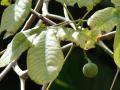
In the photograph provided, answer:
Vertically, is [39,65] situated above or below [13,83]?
above

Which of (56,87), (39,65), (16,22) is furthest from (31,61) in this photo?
(56,87)

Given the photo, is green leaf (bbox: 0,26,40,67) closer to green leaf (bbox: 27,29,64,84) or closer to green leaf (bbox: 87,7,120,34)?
green leaf (bbox: 27,29,64,84)

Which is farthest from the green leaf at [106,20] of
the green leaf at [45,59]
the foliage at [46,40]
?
the green leaf at [45,59]

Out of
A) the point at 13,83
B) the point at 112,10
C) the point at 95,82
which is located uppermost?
the point at 112,10

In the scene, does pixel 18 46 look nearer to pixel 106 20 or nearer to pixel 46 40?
pixel 46 40

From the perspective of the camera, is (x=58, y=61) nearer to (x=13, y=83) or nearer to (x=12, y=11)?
(x=12, y=11)

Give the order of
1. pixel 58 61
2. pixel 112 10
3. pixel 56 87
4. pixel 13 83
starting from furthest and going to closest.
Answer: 1. pixel 13 83
2. pixel 56 87
3. pixel 112 10
4. pixel 58 61

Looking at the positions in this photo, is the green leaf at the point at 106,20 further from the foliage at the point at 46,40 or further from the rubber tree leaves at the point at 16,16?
the rubber tree leaves at the point at 16,16

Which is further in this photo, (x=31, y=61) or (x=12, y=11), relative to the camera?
(x=12, y=11)
